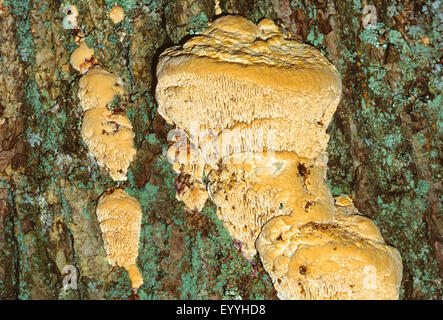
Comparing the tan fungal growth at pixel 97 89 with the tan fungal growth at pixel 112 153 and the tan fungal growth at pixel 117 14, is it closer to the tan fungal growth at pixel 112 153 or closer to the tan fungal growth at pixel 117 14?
the tan fungal growth at pixel 112 153

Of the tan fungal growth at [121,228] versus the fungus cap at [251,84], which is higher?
the fungus cap at [251,84]

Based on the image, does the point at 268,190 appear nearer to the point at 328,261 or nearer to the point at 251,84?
the point at 328,261

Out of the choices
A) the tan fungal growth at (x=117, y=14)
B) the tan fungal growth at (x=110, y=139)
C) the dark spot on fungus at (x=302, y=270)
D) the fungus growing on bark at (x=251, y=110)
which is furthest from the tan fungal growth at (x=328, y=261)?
the tan fungal growth at (x=117, y=14)

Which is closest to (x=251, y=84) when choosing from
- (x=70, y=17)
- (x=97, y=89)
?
(x=97, y=89)

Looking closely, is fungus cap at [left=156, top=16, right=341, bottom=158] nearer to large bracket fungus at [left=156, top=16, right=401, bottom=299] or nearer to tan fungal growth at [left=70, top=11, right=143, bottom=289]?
large bracket fungus at [left=156, top=16, right=401, bottom=299]

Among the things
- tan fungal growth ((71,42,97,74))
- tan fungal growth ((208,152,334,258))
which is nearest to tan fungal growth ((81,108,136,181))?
tan fungal growth ((71,42,97,74))
